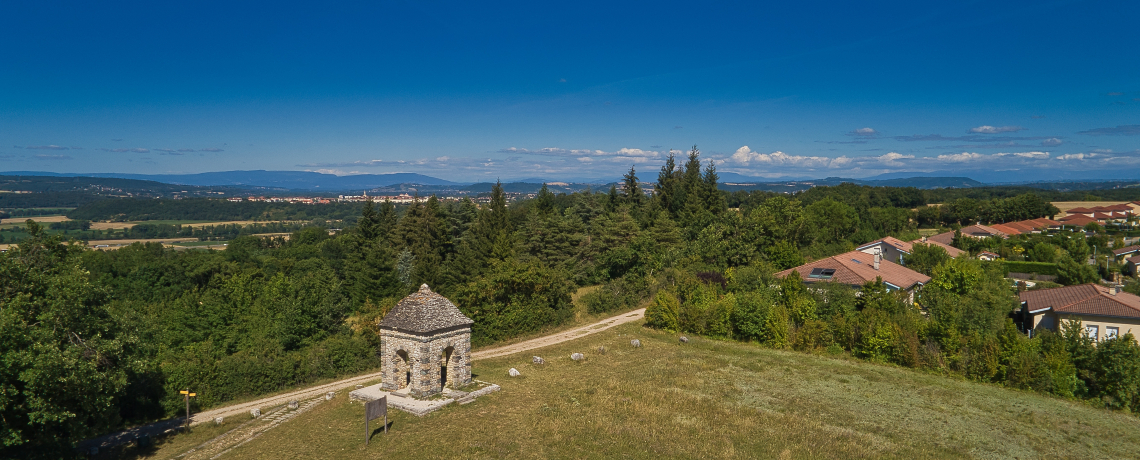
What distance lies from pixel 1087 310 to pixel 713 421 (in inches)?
1198

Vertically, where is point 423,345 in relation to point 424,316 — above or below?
below

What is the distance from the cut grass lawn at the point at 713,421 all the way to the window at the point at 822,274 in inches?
588

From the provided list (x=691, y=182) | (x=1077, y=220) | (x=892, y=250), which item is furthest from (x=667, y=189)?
(x=1077, y=220)

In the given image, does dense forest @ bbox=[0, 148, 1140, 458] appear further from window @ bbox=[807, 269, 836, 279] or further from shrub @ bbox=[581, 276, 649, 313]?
window @ bbox=[807, 269, 836, 279]

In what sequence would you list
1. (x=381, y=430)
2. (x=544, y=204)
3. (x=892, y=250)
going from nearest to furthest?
(x=381, y=430) → (x=892, y=250) → (x=544, y=204)

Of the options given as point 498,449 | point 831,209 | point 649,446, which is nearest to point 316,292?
point 498,449

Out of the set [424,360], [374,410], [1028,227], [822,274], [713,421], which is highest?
[1028,227]

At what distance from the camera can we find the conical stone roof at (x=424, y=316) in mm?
20875

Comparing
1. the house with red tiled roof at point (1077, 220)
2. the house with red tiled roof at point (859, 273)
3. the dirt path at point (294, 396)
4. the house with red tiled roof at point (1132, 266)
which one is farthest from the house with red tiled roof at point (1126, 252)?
the dirt path at point (294, 396)

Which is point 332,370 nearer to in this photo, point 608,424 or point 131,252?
point 608,424

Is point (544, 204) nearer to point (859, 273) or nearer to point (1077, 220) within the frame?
point (859, 273)

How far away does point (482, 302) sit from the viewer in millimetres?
37406

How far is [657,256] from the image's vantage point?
5403 centimetres

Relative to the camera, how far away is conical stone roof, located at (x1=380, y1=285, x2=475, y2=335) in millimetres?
20875
